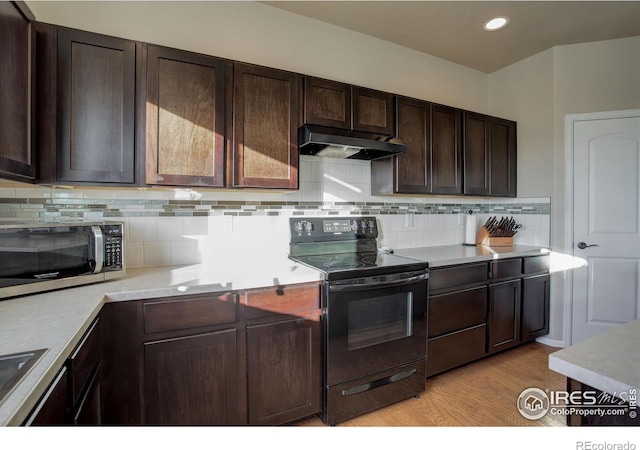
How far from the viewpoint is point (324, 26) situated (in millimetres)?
2520

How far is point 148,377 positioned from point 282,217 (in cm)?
128

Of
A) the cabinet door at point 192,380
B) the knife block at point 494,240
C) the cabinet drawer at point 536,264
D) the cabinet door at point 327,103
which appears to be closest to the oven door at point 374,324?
the cabinet door at point 192,380

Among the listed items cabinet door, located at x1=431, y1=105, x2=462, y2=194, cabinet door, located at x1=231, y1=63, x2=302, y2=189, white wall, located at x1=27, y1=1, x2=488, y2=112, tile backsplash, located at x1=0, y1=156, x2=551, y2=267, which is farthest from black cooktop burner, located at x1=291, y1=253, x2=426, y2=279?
white wall, located at x1=27, y1=1, x2=488, y2=112

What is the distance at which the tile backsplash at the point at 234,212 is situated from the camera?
70.7 inches

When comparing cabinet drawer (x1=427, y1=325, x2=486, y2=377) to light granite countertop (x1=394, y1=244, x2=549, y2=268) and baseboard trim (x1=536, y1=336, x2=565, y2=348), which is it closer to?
light granite countertop (x1=394, y1=244, x2=549, y2=268)

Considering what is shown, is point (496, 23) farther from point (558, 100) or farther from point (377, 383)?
point (377, 383)

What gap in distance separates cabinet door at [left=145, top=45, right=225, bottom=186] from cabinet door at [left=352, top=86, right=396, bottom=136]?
940 mm

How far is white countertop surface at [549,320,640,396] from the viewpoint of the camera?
69 cm

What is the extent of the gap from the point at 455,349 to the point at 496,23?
2.54 metres

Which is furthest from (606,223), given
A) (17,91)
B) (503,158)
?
(17,91)

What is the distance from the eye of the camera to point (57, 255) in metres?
1.40

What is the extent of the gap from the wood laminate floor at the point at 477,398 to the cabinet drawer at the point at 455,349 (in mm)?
110
